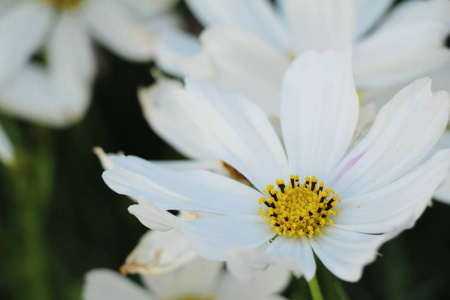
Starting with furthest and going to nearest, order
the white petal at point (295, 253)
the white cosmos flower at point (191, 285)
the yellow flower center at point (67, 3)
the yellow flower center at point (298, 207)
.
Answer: the yellow flower center at point (67, 3), the white cosmos flower at point (191, 285), the yellow flower center at point (298, 207), the white petal at point (295, 253)

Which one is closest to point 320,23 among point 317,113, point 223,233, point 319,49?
point 319,49

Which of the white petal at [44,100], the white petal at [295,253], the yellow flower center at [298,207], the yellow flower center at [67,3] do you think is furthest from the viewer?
the yellow flower center at [67,3]

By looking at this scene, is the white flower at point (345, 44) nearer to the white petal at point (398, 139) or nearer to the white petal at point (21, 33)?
the white petal at point (398, 139)

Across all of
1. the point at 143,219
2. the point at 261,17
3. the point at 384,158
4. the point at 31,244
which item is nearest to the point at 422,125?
the point at 384,158

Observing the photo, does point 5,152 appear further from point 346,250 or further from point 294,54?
point 346,250

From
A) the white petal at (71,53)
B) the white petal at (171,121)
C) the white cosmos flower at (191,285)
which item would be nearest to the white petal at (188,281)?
the white cosmos flower at (191,285)

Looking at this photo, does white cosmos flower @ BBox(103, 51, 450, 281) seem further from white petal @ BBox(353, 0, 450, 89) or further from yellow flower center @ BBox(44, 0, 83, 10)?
yellow flower center @ BBox(44, 0, 83, 10)

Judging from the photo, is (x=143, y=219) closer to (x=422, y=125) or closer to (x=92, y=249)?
(x=422, y=125)

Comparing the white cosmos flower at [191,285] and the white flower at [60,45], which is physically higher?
the white flower at [60,45]
